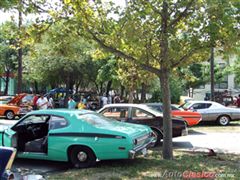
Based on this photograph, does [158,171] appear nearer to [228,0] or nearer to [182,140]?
[228,0]

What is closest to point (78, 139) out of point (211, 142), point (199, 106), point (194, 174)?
point (194, 174)

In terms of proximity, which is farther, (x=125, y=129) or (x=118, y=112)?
(x=118, y=112)

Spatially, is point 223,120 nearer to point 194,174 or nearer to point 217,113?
point 217,113

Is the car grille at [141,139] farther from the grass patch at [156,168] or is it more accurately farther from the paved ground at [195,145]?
the paved ground at [195,145]

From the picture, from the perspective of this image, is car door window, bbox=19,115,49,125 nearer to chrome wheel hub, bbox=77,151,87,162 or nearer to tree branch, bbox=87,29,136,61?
chrome wheel hub, bbox=77,151,87,162

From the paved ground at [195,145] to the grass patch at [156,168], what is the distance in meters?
0.77

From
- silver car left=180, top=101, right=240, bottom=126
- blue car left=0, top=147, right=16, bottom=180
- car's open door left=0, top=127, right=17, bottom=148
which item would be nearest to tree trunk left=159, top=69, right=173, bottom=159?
car's open door left=0, top=127, right=17, bottom=148

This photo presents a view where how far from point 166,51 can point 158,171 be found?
2.84m

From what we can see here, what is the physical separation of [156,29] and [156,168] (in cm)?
329

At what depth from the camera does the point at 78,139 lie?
815 cm

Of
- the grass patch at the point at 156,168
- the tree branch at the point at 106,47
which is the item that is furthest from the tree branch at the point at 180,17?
the grass patch at the point at 156,168

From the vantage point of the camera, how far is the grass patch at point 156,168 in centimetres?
729

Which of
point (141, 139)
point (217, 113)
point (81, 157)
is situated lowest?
point (81, 157)

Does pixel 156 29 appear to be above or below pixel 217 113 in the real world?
above
